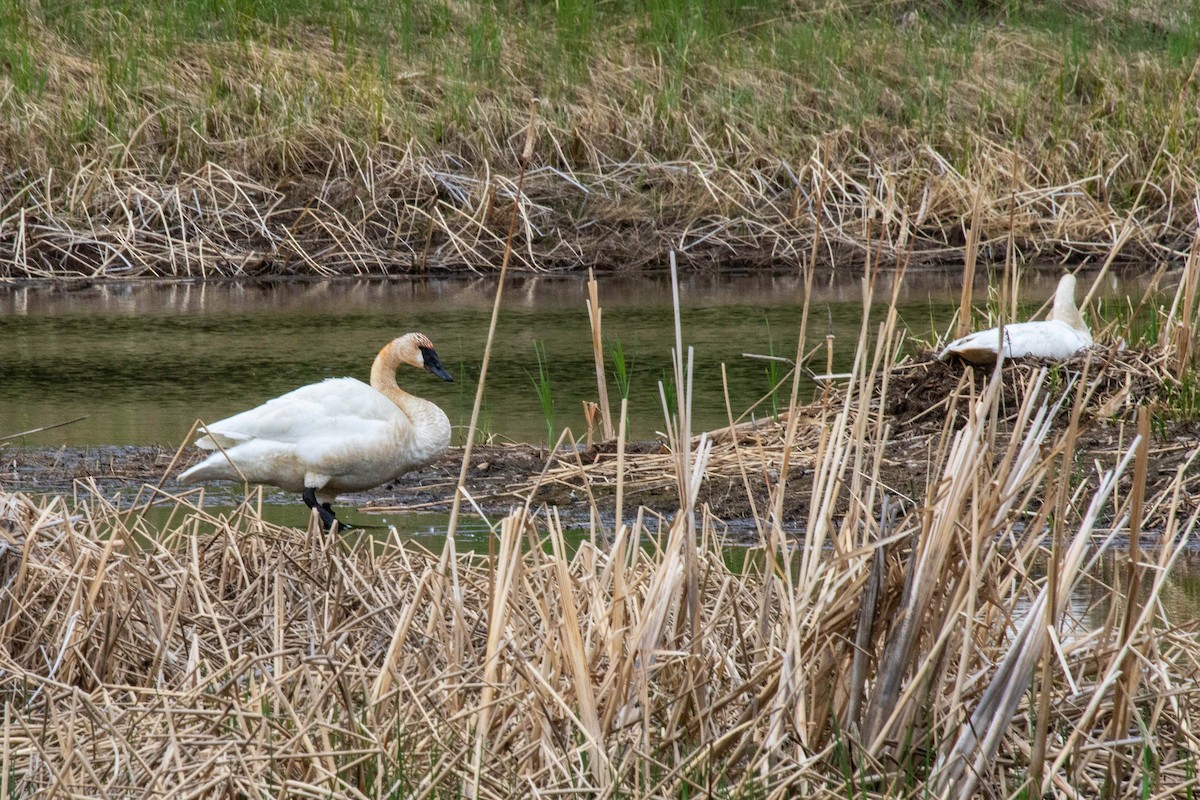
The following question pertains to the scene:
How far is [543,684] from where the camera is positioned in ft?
9.12

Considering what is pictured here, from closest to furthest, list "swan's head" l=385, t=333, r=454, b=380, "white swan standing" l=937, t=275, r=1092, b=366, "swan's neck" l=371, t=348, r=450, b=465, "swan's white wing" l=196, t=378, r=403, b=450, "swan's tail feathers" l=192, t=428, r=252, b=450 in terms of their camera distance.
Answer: "swan's tail feathers" l=192, t=428, r=252, b=450, "swan's white wing" l=196, t=378, r=403, b=450, "swan's neck" l=371, t=348, r=450, b=465, "white swan standing" l=937, t=275, r=1092, b=366, "swan's head" l=385, t=333, r=454, b=380

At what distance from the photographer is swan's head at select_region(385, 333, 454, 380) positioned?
700 cm

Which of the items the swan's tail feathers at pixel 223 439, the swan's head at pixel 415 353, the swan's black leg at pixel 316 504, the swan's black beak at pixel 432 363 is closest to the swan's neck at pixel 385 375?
the swan's head at pixel 415 353

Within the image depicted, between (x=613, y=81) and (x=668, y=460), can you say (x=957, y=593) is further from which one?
(x=613, y=81)

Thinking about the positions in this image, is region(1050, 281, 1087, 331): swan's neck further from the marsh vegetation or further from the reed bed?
the reed bed

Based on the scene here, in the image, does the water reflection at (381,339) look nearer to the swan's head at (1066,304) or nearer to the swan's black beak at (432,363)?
the swan's black beak at (432,363)

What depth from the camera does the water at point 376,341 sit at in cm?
848

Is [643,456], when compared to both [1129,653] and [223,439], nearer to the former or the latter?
[223,439]

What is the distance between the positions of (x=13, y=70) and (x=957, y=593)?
45.3 feet

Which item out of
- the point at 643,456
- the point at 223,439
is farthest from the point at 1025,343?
the point at 223,439

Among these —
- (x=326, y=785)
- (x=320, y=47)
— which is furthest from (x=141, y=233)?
(x=326, y=785)

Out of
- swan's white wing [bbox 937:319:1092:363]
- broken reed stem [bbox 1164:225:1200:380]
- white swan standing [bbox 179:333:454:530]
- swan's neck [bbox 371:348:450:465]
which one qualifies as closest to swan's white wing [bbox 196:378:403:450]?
white swan standing [bbox 179:333:454:530]

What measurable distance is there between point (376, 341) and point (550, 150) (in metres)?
4.56

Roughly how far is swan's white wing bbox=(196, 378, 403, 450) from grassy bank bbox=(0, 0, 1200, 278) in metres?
6.96
